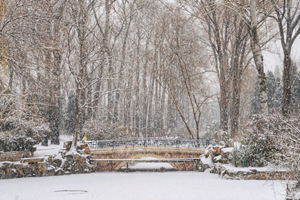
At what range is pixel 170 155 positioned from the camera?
64.9 feet

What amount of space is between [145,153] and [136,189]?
7544 mm

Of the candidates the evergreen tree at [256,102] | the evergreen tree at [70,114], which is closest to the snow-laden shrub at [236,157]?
the evergreen tree at [70,114]

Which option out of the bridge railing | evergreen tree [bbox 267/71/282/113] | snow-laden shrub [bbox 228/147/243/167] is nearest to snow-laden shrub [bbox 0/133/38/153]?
the bridge railing

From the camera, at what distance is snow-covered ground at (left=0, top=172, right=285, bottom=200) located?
1038 centimetres

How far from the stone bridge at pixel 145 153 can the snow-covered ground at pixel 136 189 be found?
14.3ft

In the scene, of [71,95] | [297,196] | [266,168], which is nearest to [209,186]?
[266,168]

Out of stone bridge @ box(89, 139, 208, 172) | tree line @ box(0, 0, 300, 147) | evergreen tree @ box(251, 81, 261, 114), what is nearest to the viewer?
tree line @ box(0, 0, 300, 147)

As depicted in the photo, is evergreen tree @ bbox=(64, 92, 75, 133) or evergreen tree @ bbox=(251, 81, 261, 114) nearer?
evergreen tree @ bbox=(64, 92, 75, 133)

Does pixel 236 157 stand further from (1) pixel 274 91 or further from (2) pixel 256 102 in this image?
(1) pixel 274 91

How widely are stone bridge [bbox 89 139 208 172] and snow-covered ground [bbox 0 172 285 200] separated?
14.3 feet

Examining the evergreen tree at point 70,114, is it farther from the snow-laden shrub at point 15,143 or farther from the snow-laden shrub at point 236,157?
the snow-laden shrub at point 236,157

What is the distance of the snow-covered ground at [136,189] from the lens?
408 inches

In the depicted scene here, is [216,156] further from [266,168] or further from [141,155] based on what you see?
[141,155]

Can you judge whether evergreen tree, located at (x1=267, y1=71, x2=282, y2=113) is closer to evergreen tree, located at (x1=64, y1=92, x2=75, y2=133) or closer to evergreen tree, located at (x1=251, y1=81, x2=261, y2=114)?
evergreen tree, located at (x1=251, y1=81, x2=261, y2=114)
